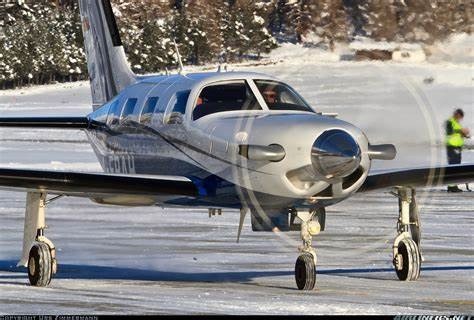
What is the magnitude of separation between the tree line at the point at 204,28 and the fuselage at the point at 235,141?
352 inches

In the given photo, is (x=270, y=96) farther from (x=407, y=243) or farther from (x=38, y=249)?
(x=38, y=249)

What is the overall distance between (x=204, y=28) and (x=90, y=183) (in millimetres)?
45497

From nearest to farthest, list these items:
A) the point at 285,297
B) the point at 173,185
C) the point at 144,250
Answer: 1. the point at 285,297
2. the point at 173,185
3. the point at 144,250

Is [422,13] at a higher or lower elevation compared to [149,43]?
higher

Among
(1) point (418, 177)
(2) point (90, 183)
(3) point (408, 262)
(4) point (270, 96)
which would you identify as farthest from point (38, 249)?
(1) point (418, 177)

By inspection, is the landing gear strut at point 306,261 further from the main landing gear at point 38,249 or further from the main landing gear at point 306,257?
the main landing gear at point 38,249

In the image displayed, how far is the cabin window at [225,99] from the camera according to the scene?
16891 mm

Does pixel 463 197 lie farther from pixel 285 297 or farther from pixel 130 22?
pixel 130 22

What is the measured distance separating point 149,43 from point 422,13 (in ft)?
103

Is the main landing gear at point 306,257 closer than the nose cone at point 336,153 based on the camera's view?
No

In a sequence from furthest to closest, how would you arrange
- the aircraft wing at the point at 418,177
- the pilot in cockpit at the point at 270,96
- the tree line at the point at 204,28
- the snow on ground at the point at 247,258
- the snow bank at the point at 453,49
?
the tree line at the point at 204,28 < the snow bank at the point at 453,49 < the aircraft wing at the point at 418,177 < the pilot in cockpit at the point at 270,96 < the snow on ground at the point at 247,258

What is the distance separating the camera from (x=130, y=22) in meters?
62.2

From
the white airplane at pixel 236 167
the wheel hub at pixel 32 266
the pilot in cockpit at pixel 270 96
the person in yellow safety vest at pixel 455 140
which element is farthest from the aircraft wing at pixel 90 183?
the person in yellow safety vest at pixel 455 140

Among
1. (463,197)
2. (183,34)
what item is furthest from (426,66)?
(183,34)
